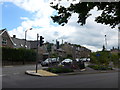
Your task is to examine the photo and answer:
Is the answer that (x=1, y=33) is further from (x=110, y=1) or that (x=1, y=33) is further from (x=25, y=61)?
(x=110, y=1)

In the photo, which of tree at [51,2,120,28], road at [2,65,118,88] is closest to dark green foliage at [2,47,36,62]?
road at [2,65,118,88]

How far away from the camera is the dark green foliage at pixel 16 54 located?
125 ft

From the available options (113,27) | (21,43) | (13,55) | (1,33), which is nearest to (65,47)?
(21,43)

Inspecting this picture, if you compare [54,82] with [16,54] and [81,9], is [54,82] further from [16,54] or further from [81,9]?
[16,54]

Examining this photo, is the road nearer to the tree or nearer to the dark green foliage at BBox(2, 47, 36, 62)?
the tree

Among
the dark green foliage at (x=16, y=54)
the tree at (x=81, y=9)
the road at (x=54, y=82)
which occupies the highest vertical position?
the tree at (x=81, y=9)

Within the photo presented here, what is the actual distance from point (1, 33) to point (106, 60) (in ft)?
83.4

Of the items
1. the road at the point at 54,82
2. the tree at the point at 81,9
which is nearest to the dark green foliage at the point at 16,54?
the road at the point at 54,82

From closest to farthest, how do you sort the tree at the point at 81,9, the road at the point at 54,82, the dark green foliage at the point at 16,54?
the tree at the point at 81,9
the road at the point at 54,82
the dark green foliage at the point at 16,54

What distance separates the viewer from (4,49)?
3803 cm

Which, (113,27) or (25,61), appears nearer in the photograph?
(113,27)

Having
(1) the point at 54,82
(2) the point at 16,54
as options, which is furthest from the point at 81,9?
(2) the point at 16,54

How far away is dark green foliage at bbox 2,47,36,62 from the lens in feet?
125

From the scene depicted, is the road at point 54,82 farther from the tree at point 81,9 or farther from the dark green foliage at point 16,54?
the dark green foliage at point 16,54
